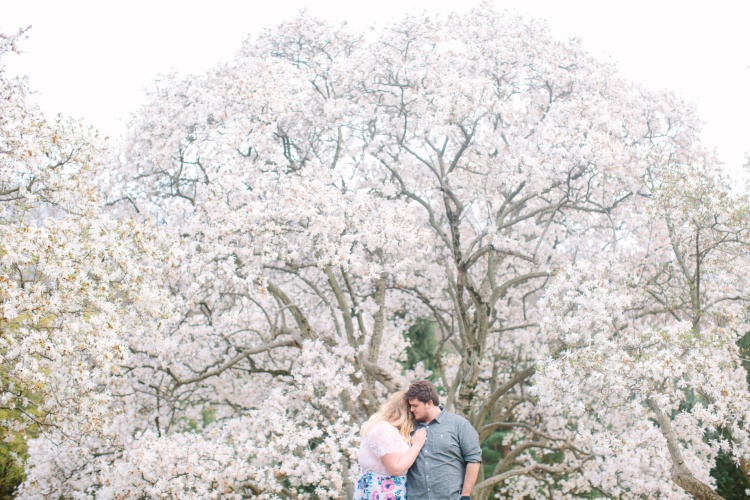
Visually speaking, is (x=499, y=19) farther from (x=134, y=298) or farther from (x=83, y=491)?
(x=83, y=491)

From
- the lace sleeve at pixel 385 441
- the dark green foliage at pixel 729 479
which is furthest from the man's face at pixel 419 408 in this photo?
the dark green foliage at pixel 729 479

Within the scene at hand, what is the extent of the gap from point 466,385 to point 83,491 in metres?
5.42

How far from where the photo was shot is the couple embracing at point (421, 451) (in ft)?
15.0

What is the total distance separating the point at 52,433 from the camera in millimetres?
7699

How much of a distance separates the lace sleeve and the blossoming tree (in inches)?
124

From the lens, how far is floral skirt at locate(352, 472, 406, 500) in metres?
4.63

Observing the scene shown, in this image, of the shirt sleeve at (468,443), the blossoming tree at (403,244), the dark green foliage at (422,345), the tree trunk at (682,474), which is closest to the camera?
the shirt sleeve at (468,443)

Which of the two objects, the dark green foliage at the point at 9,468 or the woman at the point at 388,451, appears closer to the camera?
the woman at the point at 388,451

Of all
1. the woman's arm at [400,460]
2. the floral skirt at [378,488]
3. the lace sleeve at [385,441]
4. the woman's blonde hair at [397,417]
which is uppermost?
the woman's blonde hair at [397,417]

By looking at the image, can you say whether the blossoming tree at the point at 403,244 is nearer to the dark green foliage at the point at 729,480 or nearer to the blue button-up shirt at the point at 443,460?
the dark green foliage at the point at 729,480

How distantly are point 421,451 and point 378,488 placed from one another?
1.25ft

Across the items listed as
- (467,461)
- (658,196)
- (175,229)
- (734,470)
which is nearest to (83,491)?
(175,229)

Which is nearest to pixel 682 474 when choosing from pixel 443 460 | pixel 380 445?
pixel 443 460

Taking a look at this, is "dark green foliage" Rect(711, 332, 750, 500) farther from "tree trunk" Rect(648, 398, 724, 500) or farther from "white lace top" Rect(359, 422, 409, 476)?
"white lace top" Rect(359, 422, 409, 476)
